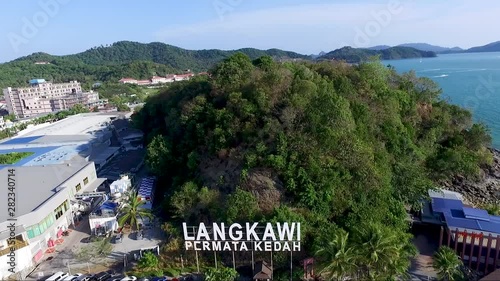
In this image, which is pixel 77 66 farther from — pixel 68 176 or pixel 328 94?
pixel 328 94

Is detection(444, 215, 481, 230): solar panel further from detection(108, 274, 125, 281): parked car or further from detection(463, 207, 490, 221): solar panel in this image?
detection(108, 274, 125, 281): parked car

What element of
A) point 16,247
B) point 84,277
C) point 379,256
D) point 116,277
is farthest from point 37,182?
point 379,256

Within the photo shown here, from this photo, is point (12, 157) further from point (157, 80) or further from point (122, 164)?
point (157, 80)

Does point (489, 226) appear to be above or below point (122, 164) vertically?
below

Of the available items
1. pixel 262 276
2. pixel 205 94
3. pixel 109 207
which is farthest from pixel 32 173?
pixel 262 276

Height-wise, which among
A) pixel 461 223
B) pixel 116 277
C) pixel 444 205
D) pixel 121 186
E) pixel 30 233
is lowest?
pixel 116 277

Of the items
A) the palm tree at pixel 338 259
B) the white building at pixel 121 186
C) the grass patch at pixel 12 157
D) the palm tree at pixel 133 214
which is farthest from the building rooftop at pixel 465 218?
the grass patch at pixel 12 157
